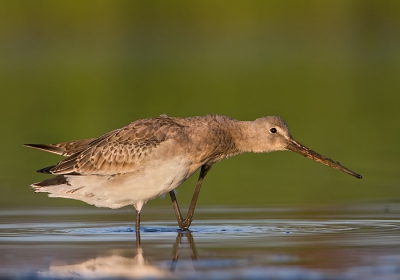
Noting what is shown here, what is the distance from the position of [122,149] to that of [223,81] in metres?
24.1

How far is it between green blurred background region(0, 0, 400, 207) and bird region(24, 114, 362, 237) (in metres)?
1.92

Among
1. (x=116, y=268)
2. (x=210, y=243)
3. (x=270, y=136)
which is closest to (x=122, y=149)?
(x=270, y=136)

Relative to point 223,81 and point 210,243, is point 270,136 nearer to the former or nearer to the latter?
point 210,243

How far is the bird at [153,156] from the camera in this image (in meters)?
13.0

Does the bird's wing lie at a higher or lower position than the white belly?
higher

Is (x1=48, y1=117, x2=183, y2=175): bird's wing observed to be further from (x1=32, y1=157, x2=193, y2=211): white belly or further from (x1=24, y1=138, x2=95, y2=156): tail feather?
(x1=24, y1=138, x2=95, y2=156): tail feather

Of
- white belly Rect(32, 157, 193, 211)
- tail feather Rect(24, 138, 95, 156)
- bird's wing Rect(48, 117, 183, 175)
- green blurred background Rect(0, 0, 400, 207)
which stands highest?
green blurred background Rect(0, 0, 400, 207)

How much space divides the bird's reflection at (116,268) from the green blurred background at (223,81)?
4.42 m

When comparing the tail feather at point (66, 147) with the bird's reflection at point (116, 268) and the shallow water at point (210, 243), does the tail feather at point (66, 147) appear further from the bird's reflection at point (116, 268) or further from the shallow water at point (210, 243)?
the bird's reflection at point (116, 268)

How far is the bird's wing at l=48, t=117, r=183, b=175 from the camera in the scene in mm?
13266

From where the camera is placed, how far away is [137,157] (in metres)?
13.2

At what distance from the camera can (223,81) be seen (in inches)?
1473

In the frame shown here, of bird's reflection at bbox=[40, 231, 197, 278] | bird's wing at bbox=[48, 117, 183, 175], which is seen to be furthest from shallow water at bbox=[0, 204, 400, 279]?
bird's wing at bbox=[48, 117, 183, 175]

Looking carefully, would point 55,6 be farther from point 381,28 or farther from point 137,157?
point 137,157
